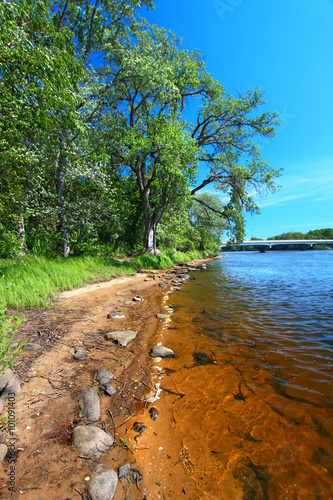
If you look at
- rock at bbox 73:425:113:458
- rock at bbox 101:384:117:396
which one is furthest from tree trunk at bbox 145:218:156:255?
rock at bbox 73:425:113:458

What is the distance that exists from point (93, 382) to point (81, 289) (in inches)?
257

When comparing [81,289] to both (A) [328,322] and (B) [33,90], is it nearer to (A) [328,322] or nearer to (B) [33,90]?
(B) [33,90]

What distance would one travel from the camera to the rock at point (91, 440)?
2.22m

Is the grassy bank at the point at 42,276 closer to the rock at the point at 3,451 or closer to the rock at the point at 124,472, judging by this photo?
the rock at the point at 3,451

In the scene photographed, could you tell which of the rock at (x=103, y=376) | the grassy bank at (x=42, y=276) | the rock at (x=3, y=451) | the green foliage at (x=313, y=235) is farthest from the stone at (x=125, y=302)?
the green foliage at (x=313, y=235)

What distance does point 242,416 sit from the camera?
286 centimetres

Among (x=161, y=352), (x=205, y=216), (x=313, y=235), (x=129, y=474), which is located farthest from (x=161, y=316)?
(x=313, y=235)

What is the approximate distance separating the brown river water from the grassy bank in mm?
3547

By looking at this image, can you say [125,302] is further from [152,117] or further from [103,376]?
[152,117]

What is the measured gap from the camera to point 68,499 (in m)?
1.77

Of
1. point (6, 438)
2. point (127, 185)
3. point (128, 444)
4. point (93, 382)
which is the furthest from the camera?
point (127, 185)

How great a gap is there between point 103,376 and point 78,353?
891 mm

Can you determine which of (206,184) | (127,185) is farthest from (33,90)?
(206,184)

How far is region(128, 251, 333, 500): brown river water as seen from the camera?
2068mm
